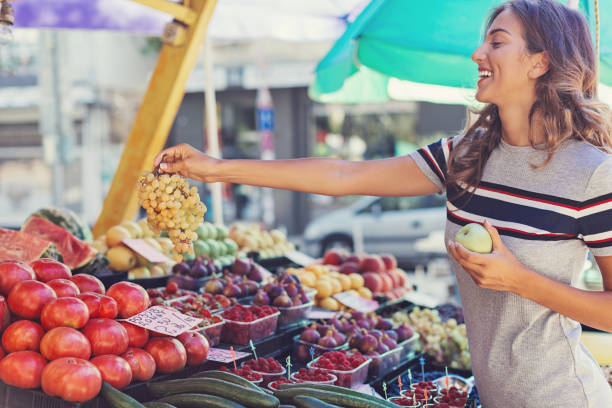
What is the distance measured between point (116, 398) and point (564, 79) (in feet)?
6.01

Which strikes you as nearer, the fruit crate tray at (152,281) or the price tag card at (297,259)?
the fruit crate tray at (152,281)

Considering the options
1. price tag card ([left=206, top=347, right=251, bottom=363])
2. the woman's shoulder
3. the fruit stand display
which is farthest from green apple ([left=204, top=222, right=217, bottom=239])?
the woman's shoulder

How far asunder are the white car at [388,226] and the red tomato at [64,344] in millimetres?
9375

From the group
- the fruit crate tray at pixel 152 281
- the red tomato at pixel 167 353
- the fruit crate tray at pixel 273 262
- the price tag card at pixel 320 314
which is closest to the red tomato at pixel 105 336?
the red tomato at pixel 167 353

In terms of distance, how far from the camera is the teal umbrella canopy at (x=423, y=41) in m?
3.60

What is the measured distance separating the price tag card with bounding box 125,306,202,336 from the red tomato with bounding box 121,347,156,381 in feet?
0.34

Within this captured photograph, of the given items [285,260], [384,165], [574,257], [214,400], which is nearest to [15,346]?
[214,400]

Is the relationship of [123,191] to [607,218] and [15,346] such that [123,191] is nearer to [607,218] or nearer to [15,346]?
[15,346]

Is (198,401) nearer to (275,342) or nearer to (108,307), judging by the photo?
(108,307)

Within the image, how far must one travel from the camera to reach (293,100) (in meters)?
15.3

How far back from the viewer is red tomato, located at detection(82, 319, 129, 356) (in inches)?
84.2

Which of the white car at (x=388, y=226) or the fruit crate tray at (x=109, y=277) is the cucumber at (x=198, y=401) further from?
the white car at (x=388, y=226)

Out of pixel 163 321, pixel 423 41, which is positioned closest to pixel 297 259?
pixel 423 41

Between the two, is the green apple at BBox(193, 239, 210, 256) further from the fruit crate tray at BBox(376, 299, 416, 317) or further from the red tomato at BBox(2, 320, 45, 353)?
the red tomato at BBox(2, 320, 45, 353)
